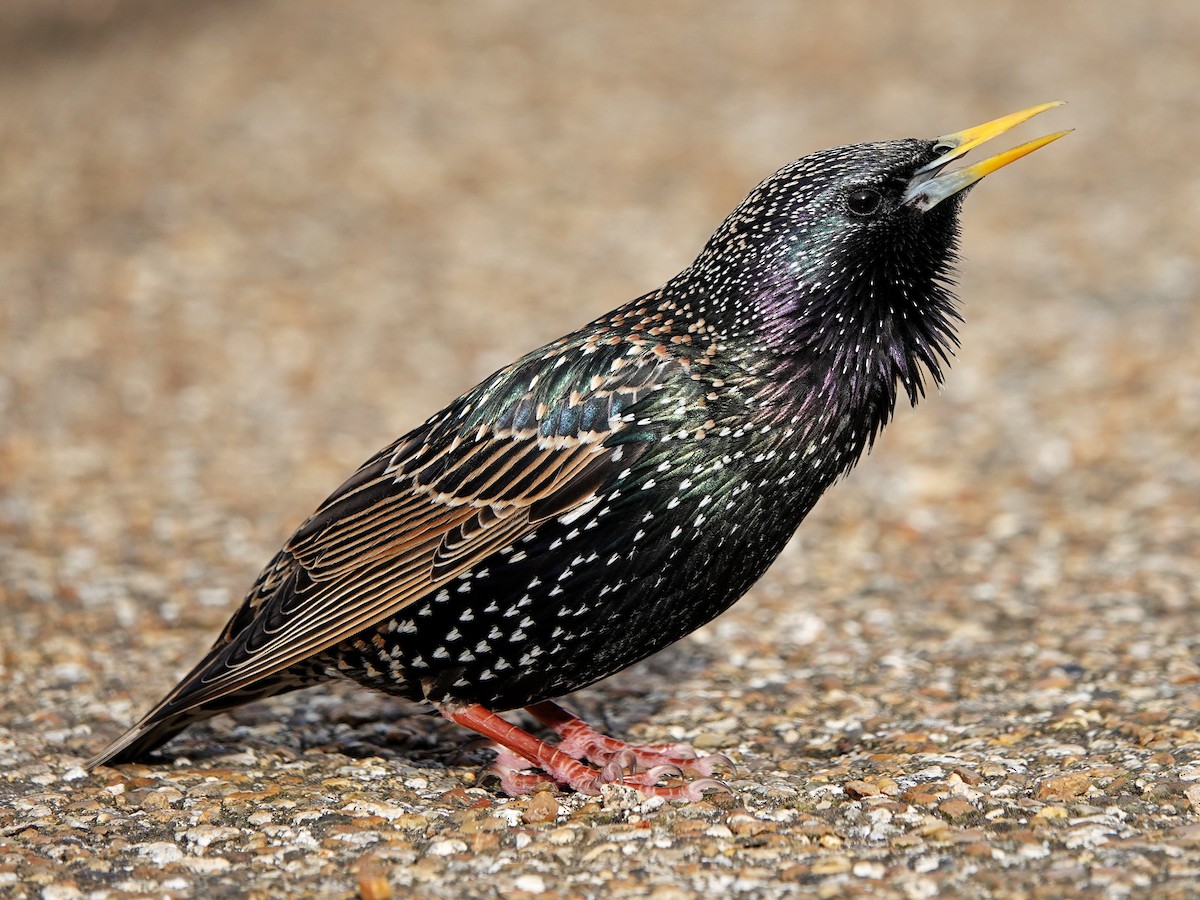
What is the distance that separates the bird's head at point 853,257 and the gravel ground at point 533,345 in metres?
1.19

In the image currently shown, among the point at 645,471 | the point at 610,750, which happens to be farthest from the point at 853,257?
the point at 610,750

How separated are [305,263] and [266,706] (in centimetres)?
515

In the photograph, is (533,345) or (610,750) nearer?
(610,750)

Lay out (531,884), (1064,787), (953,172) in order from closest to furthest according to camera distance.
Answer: (531,884) < (1064,787) < (953,172)

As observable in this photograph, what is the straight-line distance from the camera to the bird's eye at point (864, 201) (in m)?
3.98

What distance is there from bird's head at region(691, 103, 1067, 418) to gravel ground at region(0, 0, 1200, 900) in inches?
46.7

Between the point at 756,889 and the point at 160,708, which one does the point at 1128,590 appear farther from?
the point at 160,708

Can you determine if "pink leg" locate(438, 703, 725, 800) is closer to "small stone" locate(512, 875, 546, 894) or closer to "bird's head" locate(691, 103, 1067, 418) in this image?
"small stone" locate(512, 875, 546, 894)

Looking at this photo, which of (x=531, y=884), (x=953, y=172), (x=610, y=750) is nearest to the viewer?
(x=531, y=884)

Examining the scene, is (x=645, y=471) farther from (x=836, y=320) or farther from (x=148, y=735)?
(x=148, y=735)

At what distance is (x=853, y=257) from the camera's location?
3.99 metres

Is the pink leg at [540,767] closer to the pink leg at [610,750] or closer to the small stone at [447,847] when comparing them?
the pink leg at [610,750]

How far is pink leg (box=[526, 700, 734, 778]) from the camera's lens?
4.24 meters

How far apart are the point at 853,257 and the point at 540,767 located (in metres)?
1.68
